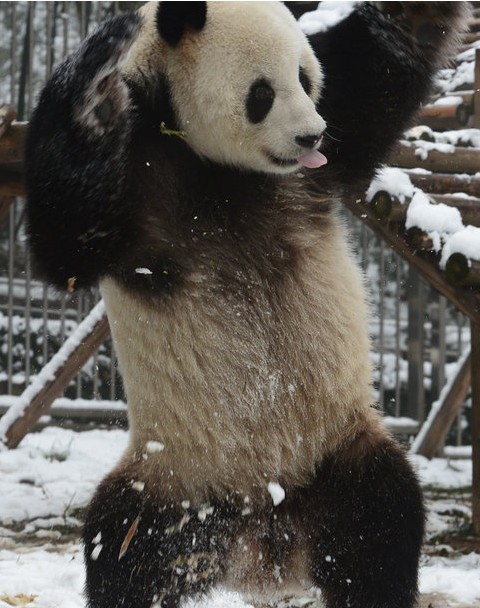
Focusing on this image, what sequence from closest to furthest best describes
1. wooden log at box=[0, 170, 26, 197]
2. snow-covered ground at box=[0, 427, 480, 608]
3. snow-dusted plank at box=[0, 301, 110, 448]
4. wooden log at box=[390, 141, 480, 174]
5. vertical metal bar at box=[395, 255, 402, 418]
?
1. snow-covered ground at box=[0, 427, 480, 608]
2. wooden log at box=[0, 170, 26, 197]
3. wooden log at box=[390, 141, 480, 174]
4. snow-dusted plank at box=[0, 301, 110, 448]
5. vertical metal bar at box=[395, 255, 402, 418]

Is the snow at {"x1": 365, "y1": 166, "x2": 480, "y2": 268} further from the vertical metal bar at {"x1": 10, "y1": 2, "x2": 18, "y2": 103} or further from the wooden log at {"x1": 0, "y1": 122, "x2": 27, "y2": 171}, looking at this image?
the vertical metal bar at {"x1": 10, "y1": 2, "x2": 18, "y2": 103}

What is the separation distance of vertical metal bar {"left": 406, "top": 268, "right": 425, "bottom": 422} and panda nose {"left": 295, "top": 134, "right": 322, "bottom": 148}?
16.5 ft

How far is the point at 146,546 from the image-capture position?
3.00 metres

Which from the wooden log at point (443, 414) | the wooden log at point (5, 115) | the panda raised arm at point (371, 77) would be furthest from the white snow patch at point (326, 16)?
the wooden log at point (443, 414)

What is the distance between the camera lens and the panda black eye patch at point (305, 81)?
317 centimetres

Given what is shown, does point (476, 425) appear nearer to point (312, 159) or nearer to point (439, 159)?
point (439, 159)

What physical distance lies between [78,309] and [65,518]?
2.27 m

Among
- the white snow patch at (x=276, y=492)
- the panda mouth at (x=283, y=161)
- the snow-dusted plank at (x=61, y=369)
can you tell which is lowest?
the snow-dusted plank at (x=61, y=369)

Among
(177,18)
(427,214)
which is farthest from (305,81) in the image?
(427,214)

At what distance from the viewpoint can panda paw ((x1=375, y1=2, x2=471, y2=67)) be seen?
3514mm

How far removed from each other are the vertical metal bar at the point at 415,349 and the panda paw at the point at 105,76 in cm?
525

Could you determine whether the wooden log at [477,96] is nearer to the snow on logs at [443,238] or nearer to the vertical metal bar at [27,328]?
the snow on logs at [443,238]

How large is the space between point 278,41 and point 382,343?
5.04 m

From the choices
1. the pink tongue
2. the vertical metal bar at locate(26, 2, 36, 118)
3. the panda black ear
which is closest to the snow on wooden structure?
the pink tongue
